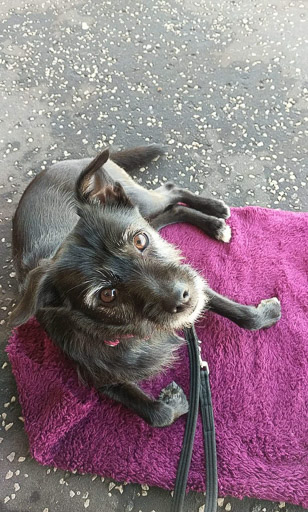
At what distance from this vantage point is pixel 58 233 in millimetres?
2303

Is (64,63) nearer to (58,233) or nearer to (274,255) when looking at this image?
(58,233)

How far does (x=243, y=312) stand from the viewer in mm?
2275

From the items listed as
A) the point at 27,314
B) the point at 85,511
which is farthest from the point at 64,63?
the point at 85,511

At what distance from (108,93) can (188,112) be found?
713 millimetres

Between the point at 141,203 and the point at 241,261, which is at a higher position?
the point at 141,203

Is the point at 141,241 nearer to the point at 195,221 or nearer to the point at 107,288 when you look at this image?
the point at 107,288

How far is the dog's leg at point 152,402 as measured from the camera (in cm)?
213

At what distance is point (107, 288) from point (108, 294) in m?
0.03

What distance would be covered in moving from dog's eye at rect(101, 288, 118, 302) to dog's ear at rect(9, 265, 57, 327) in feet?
0.71

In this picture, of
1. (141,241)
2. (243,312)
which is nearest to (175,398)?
(243,312)

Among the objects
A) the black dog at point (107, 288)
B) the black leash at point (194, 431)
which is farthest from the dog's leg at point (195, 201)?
the black leash at point (194, 431)

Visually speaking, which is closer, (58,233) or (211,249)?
(58,233)

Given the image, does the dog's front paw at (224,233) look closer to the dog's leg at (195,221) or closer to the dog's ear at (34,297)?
the dog's leg at (195,221)

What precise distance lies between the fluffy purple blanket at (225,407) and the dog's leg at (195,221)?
0.70 feet
